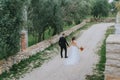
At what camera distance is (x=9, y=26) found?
1583cm

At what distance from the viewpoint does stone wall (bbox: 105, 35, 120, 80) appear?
30.6 feet

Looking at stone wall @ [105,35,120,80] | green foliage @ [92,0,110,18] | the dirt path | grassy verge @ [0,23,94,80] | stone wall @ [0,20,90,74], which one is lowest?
the dirt path

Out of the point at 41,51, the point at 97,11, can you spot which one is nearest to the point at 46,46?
the point at 41,51

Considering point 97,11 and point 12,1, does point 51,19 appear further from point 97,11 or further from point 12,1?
point 97,11

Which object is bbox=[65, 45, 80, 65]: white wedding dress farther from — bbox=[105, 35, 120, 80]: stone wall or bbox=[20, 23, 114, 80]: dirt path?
bbox=[105, 35, 120, 80]: stone wall

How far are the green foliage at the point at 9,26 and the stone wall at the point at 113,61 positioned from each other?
734cm

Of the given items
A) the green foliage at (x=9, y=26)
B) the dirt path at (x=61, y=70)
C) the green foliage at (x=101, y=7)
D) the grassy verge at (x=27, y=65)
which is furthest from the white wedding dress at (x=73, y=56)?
the green foliage at (x=101, y=7)

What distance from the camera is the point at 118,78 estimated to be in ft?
30.5

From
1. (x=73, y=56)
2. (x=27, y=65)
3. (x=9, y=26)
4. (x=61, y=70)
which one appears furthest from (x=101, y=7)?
(x=9, y=26)

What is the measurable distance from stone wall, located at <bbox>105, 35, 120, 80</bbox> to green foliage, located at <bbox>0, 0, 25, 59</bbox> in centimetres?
734

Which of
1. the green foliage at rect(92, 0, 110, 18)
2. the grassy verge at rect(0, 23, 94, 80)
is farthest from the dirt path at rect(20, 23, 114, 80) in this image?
the green foliage at rect(92, 0, 110, 18)

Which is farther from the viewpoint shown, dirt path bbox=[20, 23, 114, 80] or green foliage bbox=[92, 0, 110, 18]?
green foliage bbox=[92, 0, 110, 18]

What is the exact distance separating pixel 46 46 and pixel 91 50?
3.57m

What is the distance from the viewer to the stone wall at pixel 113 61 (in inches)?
367
